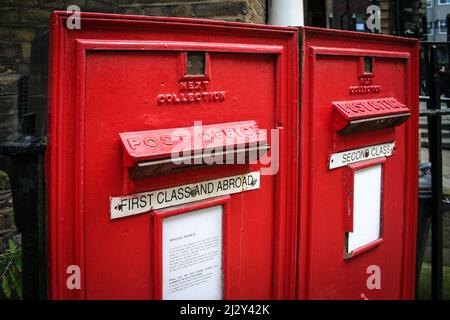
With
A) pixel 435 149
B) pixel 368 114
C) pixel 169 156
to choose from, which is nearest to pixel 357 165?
pixel 368 114

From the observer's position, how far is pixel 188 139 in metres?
1.24

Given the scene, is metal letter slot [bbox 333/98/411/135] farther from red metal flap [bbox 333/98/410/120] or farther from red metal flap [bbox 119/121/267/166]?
red metal flap [bbox 119/121/267/166]

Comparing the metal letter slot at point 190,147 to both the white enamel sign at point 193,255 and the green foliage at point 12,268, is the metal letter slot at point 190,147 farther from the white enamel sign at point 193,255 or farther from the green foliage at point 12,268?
the green foliage at point 12,268

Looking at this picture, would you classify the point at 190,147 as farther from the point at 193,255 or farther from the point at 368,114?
the point at 368,114

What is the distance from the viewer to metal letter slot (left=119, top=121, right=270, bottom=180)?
3.75ft

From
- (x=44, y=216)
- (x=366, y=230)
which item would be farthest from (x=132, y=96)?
(x=366, y=230)

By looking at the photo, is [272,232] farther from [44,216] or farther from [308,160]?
[44,216]

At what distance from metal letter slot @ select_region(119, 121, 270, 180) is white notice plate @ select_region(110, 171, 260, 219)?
7 centimetres

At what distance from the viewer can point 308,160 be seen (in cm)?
164

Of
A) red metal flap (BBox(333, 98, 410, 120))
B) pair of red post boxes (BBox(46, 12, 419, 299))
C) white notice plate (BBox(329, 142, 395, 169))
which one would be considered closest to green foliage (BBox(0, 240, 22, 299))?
pair of red post boxes (BBox(46, 12, 419, 299))

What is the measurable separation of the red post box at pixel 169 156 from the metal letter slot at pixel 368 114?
21cm

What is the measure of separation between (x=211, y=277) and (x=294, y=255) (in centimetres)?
36

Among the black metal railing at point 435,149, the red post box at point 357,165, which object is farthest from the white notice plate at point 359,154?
the black metal railing at point 435,149

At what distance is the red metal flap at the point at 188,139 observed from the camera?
1.14 meters
